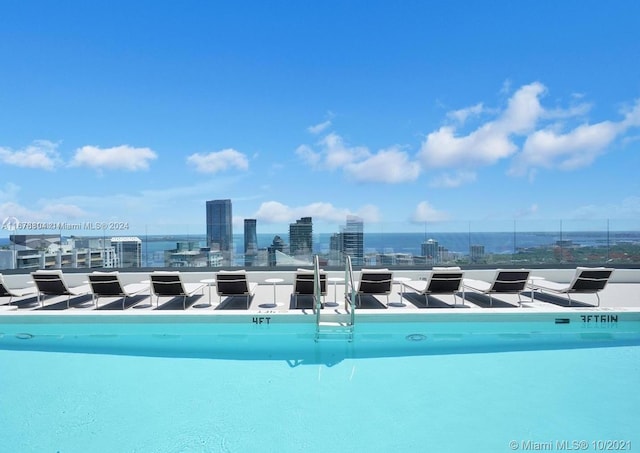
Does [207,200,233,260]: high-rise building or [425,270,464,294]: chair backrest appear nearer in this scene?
[425,270,464,294]: chair backrest

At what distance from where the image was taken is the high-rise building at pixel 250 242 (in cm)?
1101

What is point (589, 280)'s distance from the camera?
6812 millimetres

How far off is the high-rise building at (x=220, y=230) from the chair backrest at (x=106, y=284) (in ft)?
14.5

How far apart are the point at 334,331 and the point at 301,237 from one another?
5750 mm

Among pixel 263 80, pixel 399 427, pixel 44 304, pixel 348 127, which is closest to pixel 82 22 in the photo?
pixel 263 80

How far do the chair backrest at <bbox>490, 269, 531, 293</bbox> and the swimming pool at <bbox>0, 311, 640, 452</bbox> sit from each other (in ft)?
2.84

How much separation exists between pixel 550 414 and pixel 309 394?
2.34m

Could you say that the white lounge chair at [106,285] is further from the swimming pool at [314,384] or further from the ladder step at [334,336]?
the ladder step at [334,336]

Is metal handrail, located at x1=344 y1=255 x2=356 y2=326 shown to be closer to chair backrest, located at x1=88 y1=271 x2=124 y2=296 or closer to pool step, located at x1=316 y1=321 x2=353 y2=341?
pool step, located at x1=316 y1=321 x2=353 y2=341

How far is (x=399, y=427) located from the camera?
10.5 ft

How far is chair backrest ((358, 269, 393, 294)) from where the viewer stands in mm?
6887

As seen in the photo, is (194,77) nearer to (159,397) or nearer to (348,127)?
(348,127)

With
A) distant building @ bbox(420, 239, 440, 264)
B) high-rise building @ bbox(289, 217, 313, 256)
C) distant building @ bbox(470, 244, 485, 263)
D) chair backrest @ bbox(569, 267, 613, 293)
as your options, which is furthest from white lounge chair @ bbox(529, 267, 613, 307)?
high-rise building @ bbox(289, 217, 313, 256)

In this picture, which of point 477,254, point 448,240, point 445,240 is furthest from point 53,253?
point 477,254
